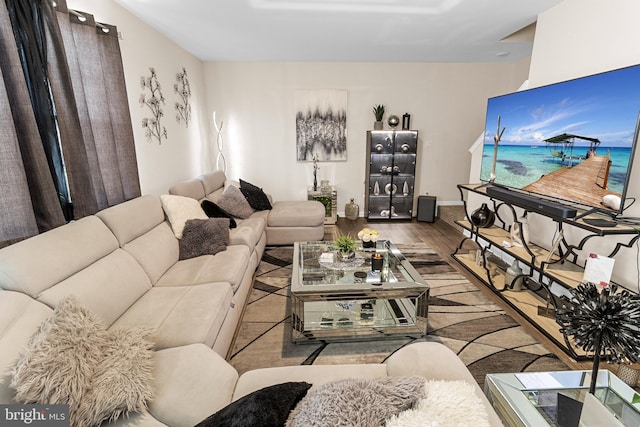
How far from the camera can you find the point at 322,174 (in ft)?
17.2

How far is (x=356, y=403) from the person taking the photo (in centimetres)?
79

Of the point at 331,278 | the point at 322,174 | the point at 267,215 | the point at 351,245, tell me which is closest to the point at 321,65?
the point at 322,174

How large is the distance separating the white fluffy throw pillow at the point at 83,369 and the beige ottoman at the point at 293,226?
2.58 meters

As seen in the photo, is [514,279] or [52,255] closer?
[52,255]

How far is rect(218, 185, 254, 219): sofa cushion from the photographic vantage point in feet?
12.2

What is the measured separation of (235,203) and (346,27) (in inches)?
92.7

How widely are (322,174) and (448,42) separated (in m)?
2.59

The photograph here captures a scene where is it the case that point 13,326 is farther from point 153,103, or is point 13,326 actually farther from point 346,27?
point 346,27

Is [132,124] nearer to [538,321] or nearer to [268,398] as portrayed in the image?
[268,398]

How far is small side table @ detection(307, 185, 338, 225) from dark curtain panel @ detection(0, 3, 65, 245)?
3.49 meters

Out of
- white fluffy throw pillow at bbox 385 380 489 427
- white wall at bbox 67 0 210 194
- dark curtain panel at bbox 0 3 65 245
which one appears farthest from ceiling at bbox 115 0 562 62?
white fluffy throw pillow at bbox 385 380 489 427

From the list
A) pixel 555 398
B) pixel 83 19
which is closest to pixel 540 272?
pixel 555 398

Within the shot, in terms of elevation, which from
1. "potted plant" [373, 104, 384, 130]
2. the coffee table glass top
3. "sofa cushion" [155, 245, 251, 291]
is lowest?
the coffee table glass top

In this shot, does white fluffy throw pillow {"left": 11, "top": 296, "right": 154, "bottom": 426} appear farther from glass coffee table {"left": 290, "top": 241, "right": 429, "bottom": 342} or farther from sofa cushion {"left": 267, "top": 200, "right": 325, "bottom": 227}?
sofa cushion {"left": 267, "top": 200, "right": 325, "bottom": 227}
